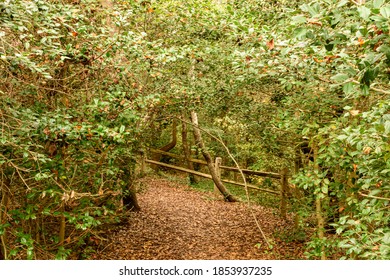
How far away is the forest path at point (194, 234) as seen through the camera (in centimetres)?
661

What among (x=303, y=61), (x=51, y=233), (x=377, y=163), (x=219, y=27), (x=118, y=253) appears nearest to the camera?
(x=377, y=163)

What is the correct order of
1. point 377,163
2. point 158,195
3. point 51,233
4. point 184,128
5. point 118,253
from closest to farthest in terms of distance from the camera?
point 377,163 → point 51,233 → point 118,253 → point 158,195 → point 184,128

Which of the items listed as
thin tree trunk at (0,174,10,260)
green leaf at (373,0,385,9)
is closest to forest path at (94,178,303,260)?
thin tree trunk at (0,174,10,260)

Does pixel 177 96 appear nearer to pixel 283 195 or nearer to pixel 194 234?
pixel 283 195

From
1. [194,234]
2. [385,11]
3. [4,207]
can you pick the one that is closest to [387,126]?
[385,11]

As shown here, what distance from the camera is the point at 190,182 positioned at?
44.9 feet

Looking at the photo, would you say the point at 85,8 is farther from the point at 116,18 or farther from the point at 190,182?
the point at 190,182

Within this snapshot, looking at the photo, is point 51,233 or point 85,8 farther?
point 51,233

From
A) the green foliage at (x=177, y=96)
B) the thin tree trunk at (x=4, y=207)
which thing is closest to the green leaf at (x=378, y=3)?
the green foliage at (x=177, y=96)

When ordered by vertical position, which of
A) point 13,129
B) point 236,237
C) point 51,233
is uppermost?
point 13,129

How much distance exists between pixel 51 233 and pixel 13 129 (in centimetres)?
204

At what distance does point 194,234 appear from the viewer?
7730 millimetres

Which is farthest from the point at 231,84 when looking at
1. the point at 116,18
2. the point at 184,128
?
the point at 184,128

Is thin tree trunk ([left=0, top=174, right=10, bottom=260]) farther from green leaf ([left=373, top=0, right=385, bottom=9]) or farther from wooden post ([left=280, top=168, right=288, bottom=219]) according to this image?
wooden post ([left=280, top=168, right=288, bottom=219])
